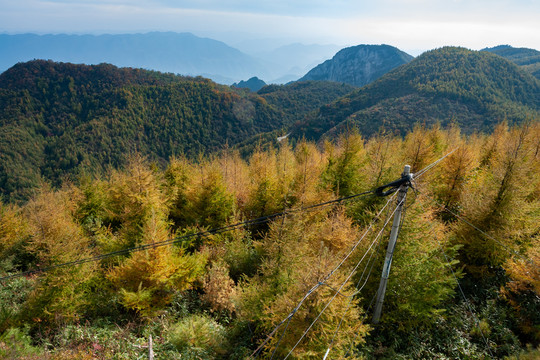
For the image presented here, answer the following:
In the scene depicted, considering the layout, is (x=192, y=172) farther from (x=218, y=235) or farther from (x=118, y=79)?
(x=118, y=79)

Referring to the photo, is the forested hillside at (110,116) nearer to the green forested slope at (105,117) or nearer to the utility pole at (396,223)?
the green forested slope at (105,117)

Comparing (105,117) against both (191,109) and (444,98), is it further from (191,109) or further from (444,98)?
(444,98)

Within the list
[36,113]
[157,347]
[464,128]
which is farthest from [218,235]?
[36,113]

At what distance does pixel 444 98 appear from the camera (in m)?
97.6

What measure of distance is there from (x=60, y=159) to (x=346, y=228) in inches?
5883

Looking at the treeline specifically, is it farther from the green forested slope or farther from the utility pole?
the green forested slope

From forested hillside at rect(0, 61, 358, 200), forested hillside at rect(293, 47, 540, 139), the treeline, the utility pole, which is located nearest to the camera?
the utility pole

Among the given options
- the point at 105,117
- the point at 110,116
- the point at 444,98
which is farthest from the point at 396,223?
the point at 110,116

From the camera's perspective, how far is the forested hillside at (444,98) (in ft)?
276

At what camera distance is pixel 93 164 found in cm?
12044

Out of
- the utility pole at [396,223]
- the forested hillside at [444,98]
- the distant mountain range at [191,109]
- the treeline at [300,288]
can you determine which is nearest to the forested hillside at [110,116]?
the distant mountain range at [191,109]

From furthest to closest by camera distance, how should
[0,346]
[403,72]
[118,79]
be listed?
1. [118,79]
2. [403,72]
3. [0,346]

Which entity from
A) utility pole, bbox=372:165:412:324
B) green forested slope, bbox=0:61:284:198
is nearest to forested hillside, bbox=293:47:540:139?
green forested slope, bbox=0:61:284:198

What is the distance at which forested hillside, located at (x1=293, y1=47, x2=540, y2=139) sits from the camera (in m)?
84.3
